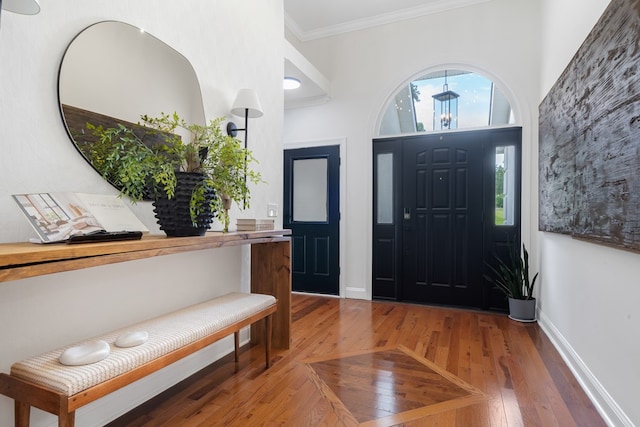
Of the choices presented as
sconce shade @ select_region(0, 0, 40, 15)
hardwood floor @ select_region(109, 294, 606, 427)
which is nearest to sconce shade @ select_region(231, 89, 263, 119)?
sconce shade @ select_region(0, 0, 40, 15)

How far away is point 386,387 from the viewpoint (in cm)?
207

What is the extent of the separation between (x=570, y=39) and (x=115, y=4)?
9.69 ft

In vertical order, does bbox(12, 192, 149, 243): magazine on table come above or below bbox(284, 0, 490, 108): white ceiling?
below

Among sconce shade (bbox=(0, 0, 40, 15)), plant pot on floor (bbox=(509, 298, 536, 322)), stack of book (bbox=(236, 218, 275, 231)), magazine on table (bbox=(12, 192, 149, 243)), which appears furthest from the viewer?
plant pot on floor (bbox=(509, 298, 536, 322))

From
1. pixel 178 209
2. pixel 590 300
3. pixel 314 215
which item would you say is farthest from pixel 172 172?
pixel 314 215

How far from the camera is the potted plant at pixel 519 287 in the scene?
3.37 m

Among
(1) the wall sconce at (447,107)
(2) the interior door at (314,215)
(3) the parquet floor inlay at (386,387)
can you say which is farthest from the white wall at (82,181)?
(1) the wall sconce at (447,107)

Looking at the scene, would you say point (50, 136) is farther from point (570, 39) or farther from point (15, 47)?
point (570, 39)

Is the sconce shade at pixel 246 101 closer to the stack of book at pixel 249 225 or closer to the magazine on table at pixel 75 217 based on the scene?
the stack of book at pixel 249 225

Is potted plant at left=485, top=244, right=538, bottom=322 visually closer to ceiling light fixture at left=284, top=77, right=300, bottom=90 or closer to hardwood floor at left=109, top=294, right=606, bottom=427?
hardwood floor at left=109, top=294, right=606, bottom=427

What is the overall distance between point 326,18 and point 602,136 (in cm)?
336

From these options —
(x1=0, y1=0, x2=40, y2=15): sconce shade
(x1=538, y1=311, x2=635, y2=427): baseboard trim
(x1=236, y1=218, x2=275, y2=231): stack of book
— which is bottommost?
(x1=538, y1=311, x2=635, y2=427): baseboard trim

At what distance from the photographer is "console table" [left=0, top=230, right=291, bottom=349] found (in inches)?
39.8

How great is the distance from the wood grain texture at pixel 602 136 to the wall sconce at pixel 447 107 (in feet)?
4.17
